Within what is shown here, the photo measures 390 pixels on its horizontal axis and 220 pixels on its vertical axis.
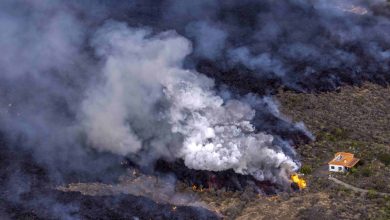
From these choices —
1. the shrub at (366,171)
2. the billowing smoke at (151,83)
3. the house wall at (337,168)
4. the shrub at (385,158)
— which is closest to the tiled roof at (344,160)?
the house wall at (337,168)

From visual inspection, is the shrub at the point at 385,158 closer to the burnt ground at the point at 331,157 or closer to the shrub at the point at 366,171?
the burnt ground at the point at 331,157

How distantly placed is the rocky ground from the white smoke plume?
2322 mm

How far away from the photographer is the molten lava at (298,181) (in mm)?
46525

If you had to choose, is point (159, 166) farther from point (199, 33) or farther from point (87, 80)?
point (199, 33)

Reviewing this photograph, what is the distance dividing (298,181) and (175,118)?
9.82 meters

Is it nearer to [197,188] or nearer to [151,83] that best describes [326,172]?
[197,188]

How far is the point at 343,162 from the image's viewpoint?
49344 mm

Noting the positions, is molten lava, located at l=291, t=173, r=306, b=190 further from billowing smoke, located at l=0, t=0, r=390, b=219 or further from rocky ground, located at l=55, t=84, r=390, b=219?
billowing smoke, located at l=0, t=0, r=390, b=219

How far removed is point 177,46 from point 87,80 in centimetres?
829

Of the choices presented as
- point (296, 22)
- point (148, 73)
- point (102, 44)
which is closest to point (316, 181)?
point (148, 73)

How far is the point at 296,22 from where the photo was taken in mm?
84750

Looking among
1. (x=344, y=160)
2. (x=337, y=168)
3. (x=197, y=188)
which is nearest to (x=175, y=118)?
(x=197, y=188)

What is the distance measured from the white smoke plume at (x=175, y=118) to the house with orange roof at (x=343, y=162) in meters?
2.99

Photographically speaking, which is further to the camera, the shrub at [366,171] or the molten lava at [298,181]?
the shrub at [366,171]
